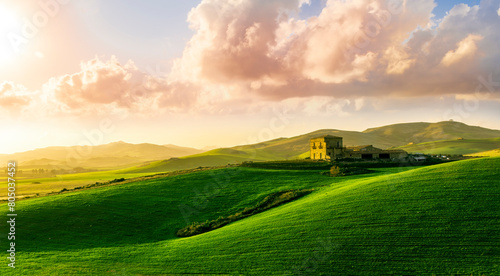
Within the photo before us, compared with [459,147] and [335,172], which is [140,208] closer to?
[335,172]

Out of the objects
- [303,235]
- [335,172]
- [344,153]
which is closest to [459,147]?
[344,153]

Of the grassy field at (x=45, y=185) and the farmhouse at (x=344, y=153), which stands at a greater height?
the farmhouse at (x=344, y=153)

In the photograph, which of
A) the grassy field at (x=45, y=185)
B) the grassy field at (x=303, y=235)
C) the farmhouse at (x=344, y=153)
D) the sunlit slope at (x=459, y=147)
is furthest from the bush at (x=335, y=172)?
the sunlit slope at (x=459, y=147)

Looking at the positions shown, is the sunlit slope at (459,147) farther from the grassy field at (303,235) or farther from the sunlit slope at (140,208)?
the grassy field at (303,235)

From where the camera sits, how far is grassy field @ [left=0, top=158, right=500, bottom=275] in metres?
20.9

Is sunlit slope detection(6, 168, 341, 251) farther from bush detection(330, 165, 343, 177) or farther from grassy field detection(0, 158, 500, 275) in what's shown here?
bush detection(330, 165, 343, 177)

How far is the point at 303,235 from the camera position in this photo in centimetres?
2564

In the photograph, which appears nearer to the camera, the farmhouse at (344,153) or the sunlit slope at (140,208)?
the sunlit slope at (140,208)

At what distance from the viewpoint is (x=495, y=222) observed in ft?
76.1

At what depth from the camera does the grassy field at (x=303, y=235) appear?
20906 mm

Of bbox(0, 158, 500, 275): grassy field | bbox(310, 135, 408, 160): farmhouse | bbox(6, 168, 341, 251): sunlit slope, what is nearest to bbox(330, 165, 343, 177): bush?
bbox(6, 168, 341, 251): sunlit slope

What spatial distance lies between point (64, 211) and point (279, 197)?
31225 millimetres

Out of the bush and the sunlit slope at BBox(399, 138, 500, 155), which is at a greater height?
the sunlit slope at BBox(399, 138, 500, 155)

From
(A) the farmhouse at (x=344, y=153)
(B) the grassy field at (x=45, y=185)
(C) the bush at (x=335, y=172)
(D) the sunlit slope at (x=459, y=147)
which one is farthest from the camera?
(D) the sunlit slope at (x=459, y=147)
